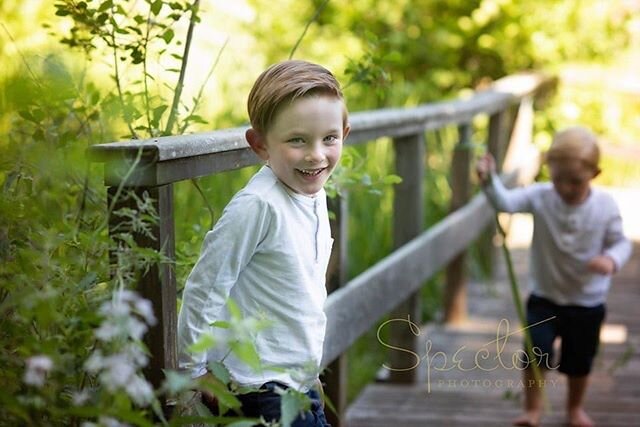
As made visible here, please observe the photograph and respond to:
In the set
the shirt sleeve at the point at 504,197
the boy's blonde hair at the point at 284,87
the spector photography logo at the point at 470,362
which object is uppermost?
the boy's blonde hair at the point at 284,87

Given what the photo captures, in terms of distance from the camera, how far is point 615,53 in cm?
1022

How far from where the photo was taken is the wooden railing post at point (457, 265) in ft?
18.6

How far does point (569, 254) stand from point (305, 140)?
2.16 meters

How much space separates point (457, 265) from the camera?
5719 millimetres

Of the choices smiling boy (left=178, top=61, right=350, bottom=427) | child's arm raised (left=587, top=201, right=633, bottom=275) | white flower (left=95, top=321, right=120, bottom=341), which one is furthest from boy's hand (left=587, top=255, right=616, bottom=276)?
white flower (left=95, top=321, right=120, bottom=341)

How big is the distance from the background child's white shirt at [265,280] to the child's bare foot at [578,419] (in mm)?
2155

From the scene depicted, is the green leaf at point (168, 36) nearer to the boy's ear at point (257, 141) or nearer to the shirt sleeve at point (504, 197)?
the boy's ear at point (257, 141)

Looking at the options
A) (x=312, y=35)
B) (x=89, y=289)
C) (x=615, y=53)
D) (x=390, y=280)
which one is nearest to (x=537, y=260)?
(x=390, y=280)

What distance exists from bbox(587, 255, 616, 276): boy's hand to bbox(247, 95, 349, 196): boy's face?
6.43 ft

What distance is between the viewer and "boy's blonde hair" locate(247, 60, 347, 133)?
2.05 m

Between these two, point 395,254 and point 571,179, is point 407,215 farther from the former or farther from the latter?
point 571,179

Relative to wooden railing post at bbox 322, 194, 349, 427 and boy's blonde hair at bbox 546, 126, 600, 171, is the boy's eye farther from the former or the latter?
boy's blonde hair at bbox 546, 126, 600, 171

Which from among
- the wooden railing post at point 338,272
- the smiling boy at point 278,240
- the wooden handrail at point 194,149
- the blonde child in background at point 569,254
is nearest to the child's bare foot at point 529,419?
the blonde child in background at point 569,254

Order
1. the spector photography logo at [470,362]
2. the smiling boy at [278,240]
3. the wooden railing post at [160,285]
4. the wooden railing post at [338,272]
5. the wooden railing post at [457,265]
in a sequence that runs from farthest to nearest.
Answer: the wooden railing post at [457,265], the spector photography logo at [470,362], the wooden railing post at [338,272], the smiling boy at [278,240], the wooden railing post at [160,285]
